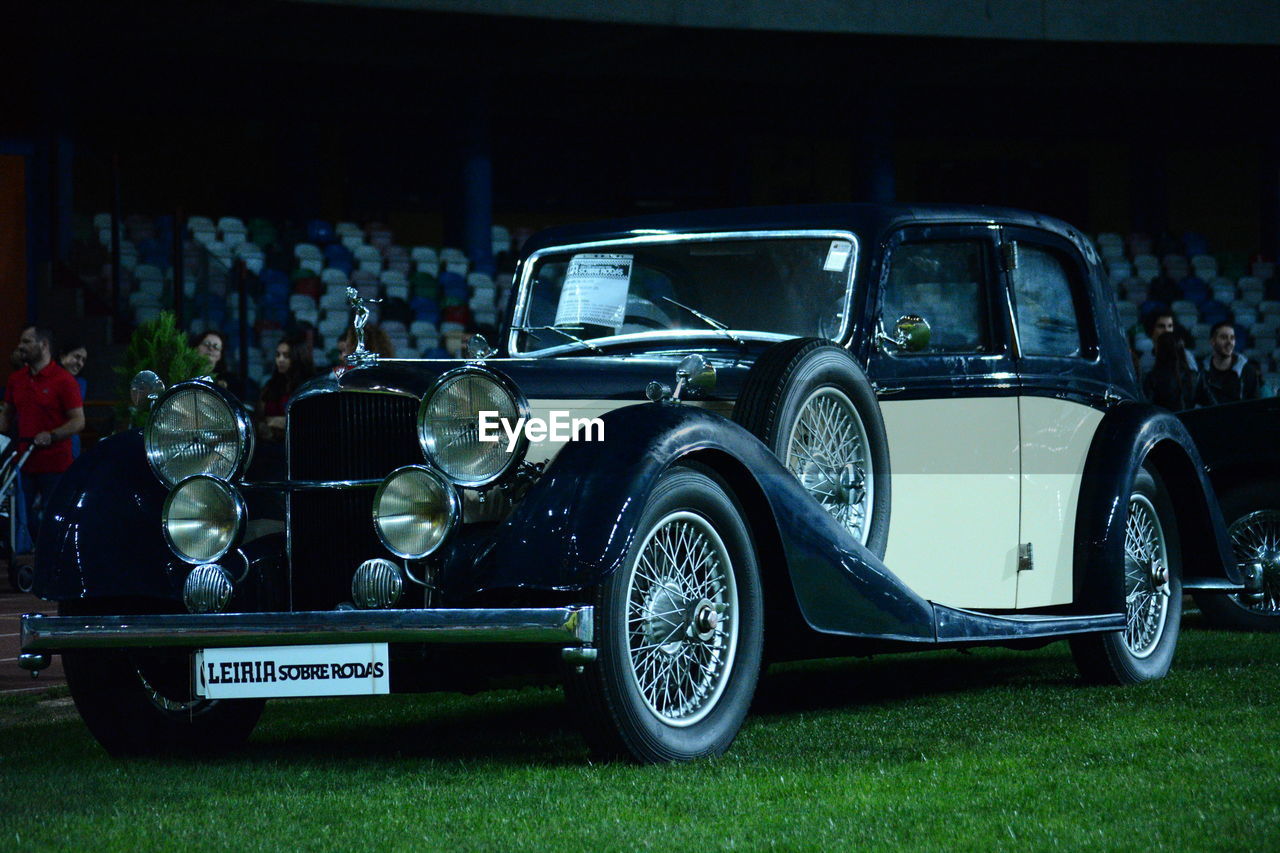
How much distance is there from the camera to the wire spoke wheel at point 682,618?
4.80 meters

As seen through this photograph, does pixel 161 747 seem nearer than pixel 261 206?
Yes

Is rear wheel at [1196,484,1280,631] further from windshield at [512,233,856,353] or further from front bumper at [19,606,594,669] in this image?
front bumper at [19,606,594,669]

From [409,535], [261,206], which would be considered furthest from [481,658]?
[261,206]

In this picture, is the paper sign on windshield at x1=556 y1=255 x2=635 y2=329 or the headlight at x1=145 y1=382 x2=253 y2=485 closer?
the headlight at x1=145 y1=382 x2=253 y2=485

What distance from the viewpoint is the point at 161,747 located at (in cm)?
561

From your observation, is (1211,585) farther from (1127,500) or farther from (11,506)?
(11,506)

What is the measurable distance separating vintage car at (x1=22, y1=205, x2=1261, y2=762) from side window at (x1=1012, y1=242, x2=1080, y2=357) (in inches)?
0.7

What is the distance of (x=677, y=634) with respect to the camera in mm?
4863

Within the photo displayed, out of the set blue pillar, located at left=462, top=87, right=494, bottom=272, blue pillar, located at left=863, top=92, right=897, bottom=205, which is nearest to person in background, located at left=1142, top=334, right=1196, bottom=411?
blue pillar, located at left=462, top=87, right=494, bottom=272

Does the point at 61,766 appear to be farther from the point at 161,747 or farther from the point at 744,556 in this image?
the point at 744,556

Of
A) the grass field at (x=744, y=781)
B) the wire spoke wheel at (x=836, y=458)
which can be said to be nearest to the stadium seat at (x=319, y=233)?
the grass field at (x=744, y=781)

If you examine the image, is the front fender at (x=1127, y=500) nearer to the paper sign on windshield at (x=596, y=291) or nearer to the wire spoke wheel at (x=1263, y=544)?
the paper sign on windshield at (x=596, y=291)

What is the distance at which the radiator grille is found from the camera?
510 centimetres

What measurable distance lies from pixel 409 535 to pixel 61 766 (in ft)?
4.49
